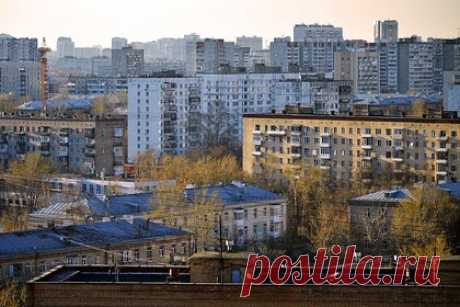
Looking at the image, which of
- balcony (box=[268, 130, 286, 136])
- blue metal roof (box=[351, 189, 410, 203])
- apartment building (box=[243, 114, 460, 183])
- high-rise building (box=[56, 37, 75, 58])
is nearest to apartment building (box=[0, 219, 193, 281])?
blue metal roof (box=[351, 189, 410, 203])

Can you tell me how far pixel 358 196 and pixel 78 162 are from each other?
9969mm

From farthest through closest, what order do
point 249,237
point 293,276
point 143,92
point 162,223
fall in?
point 143,92 < point 249,237 < point 162,223 < point 293,276

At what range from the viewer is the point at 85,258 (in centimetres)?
1636

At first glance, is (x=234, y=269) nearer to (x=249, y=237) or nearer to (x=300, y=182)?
(x=249, y=237)

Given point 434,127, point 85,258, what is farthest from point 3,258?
point 434,127

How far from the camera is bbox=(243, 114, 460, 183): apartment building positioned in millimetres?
27531

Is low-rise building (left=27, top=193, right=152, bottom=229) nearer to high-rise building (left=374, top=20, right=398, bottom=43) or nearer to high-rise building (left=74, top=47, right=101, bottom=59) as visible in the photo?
high-rise building (left=374, top=20, right=398, bottom=43)

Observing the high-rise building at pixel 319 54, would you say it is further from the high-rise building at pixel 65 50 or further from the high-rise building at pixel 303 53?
the high-rise building at pixel 65 50

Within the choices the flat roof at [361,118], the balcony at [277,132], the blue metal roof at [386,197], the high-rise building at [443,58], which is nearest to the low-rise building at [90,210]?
the blue metal roof at [386,197]

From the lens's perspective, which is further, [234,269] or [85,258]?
[85,258]

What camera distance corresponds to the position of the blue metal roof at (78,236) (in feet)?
53.1

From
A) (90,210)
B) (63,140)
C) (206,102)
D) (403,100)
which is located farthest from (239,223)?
(403,100)

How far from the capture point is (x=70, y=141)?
32.6m

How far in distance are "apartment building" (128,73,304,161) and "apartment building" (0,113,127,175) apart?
1534 millimetres
